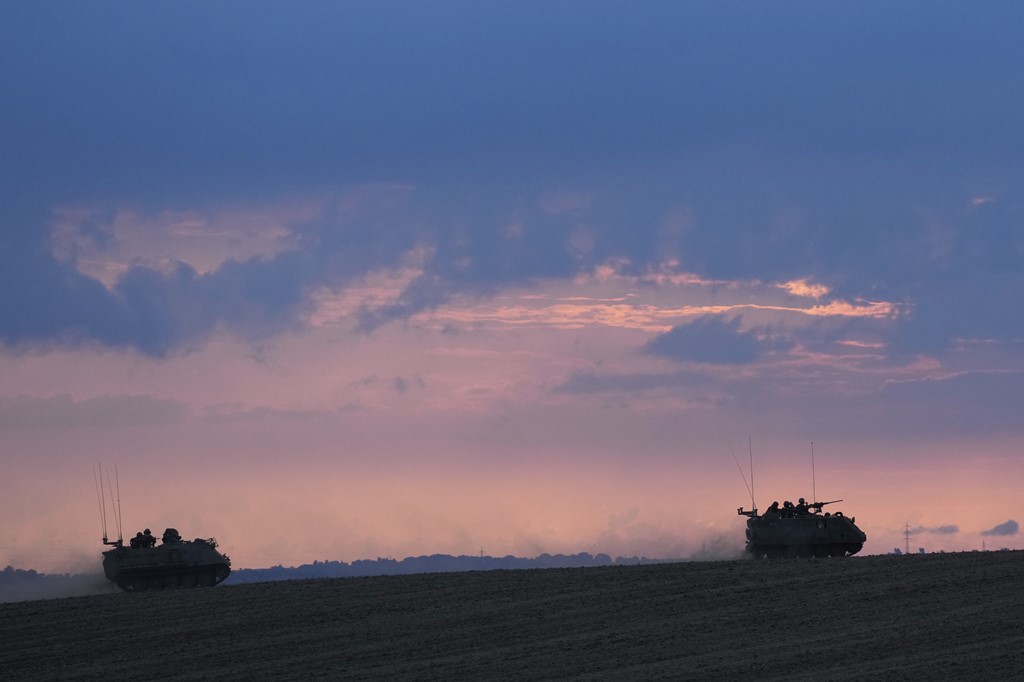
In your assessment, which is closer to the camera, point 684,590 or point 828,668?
point 828,668

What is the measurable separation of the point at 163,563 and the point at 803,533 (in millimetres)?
25753

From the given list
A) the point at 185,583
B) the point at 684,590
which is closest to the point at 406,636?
the point at 684,590

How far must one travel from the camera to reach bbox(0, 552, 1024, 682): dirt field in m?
32.5

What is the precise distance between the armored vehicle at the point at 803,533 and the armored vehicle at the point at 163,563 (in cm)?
2222

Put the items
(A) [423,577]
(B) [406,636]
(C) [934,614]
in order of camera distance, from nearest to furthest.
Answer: (C) [934,614], (B) [406,636], (A) [423,577]

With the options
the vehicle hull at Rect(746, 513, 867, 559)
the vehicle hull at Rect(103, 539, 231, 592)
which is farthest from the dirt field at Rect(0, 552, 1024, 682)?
the vehicle hull at Rect(746, 513, 867, 559)

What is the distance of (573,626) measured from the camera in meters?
38.8

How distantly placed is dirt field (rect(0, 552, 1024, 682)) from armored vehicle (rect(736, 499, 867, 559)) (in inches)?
417

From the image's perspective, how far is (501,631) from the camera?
127ft

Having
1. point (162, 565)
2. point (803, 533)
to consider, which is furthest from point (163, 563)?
point (803, 533)

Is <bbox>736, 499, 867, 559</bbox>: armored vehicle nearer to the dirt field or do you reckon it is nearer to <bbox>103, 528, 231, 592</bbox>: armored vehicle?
the dirt field

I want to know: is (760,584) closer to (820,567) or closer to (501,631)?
(820,567)

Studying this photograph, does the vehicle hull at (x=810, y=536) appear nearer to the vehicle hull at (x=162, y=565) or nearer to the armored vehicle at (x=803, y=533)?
the armored vehicle at (x=803, y=533)

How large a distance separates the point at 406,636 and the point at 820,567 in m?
15.0
